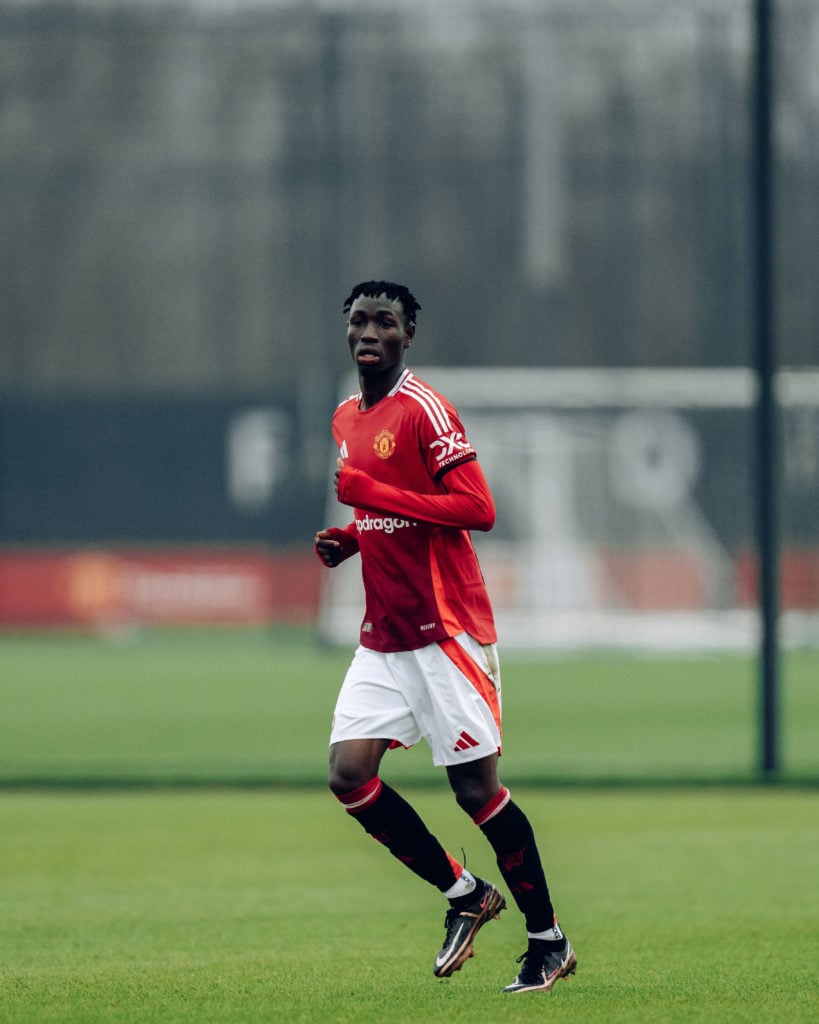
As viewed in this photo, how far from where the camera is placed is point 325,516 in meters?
32.7

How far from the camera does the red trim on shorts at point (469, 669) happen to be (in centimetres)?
612

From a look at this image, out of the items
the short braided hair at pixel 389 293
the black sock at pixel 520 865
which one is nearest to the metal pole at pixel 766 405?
the black sock at pixel 520 865

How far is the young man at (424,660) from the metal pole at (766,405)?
19.8ft

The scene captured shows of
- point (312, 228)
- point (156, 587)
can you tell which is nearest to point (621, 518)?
point (156, 587)

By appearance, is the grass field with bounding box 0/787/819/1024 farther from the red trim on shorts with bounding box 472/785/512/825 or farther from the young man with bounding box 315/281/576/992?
the red trim on shorts with bounding box 472/785/512/825

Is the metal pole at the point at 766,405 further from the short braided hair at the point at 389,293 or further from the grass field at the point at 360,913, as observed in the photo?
the short braided hair at the point at 389,293

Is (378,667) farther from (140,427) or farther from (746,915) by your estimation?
(140,427)

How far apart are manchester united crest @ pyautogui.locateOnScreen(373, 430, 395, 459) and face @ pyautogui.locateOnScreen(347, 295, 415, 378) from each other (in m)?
0.20

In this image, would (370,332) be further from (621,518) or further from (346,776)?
(621,518)

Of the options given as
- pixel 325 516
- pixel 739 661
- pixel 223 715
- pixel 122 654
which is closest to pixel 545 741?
pixel 223 715

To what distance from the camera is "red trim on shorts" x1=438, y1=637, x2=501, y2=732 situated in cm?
612

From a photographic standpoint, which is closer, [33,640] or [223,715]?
[223,715]

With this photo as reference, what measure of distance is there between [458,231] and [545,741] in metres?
20.8

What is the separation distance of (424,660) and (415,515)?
48cm
